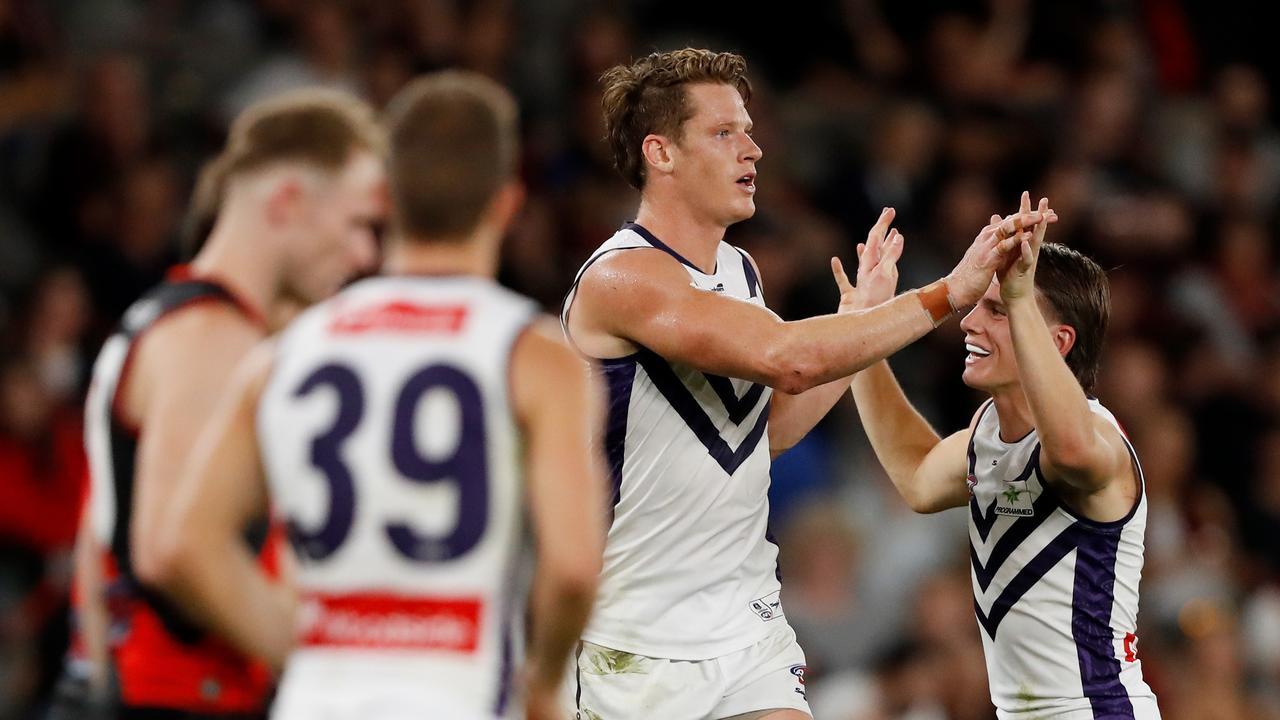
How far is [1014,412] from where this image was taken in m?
5.39

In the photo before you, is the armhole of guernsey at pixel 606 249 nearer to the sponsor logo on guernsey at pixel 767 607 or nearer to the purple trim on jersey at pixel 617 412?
the purple trim on jersey at pixel 617 412

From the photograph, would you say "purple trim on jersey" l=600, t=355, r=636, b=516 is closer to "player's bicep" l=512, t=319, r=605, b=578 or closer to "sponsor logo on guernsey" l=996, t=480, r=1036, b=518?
"sponsor logo on guernsey" l=996, t=480, r=1036, b=518

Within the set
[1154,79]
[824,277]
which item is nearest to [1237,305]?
[1154,79]

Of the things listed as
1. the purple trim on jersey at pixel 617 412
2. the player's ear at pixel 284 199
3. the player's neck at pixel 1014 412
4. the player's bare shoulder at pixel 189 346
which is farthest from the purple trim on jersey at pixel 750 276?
the player's bare shoulder at pixel 189 346

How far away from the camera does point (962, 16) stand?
508 inches

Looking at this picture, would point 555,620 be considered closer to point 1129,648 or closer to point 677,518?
point 677,518

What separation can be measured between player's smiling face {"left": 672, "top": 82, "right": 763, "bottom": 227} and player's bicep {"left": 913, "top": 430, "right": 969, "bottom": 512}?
1030 mm

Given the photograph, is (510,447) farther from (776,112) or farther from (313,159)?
(776,112)

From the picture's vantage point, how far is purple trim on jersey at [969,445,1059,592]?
521 cm

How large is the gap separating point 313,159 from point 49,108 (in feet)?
21.3

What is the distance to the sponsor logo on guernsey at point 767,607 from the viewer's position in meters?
5.48

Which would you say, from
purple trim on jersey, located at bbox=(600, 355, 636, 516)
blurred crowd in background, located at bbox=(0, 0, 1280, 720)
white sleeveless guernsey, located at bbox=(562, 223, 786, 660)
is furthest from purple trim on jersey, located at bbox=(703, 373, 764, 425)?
blurred crowd in background, located at bbox=(0, 0, 1280, 720)

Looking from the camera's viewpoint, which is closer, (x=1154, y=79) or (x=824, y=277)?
(x=824, y=277)

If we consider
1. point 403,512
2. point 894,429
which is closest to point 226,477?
point 403,512
